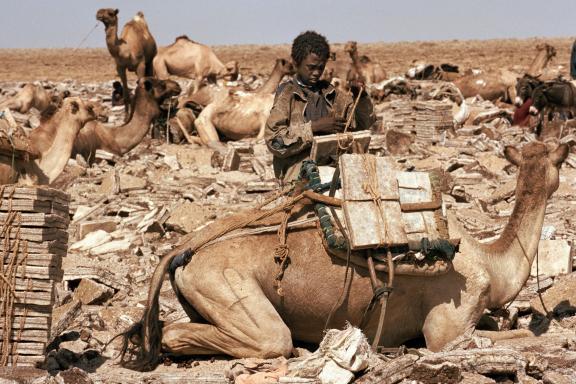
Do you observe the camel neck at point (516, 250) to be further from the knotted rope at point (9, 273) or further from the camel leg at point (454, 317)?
the knotted rope at point (9, 273)

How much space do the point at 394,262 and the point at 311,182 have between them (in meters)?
0.79

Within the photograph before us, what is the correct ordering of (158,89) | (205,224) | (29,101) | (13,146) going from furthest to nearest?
1. (29,101)
2. (158,89)
3. (205,224)
4. (13,146)

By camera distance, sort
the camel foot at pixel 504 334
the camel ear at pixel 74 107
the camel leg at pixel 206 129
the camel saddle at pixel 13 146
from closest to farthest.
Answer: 1. the camel foot at pixel 504 334
2. the camel saddle at pixel 13 146
3. the camel ear at pixel 74 107
4. the camel leg at pixel 206 129

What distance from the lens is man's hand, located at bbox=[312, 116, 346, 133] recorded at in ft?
25.2

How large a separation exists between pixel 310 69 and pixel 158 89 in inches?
527

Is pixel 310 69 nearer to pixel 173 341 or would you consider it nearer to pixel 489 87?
A: pixel 173 341

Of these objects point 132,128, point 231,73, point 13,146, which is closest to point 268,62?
point 231,73

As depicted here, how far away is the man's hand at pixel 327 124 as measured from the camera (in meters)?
7.69

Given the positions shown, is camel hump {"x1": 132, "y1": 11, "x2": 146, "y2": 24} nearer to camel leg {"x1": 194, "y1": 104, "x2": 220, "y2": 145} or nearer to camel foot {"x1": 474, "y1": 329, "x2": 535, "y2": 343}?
camel leg {"x1": 194, "y1": 104, "x2": 220, "y2": 145}

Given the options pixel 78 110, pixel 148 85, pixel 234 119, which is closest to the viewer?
pixel 78 110

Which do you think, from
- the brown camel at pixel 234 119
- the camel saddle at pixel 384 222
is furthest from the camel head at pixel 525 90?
the camel saddle at pixel 384 222

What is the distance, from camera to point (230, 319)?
6.95 m

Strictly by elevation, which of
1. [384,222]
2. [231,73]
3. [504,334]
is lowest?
[231,73]

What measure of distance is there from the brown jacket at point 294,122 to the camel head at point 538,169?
3.75 ft
